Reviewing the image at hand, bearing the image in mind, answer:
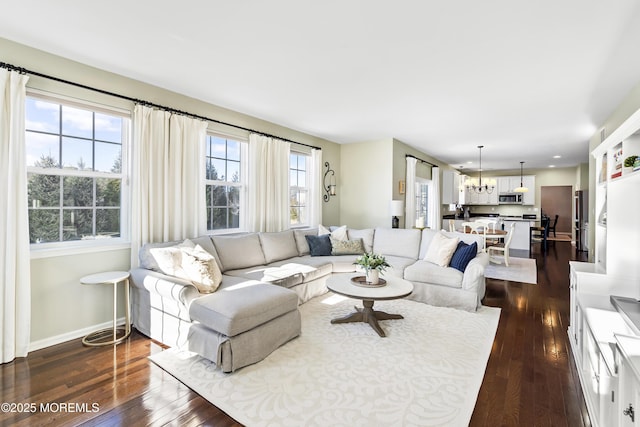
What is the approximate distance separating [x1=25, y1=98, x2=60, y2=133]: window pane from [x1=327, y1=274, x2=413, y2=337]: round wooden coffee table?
3.12m

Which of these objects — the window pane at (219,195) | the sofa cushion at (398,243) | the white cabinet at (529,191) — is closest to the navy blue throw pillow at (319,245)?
the sofa cushion at (398,243)

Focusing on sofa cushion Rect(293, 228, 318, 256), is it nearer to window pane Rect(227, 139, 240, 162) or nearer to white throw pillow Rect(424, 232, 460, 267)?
window pane Rect(227, 139, 240, 162)

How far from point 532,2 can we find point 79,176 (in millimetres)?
4121

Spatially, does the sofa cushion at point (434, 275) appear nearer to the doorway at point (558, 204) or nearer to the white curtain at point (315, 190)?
the white curtain at point (315, 190)

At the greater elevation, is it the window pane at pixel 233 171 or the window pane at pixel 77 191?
the window pane at pixel 233 171

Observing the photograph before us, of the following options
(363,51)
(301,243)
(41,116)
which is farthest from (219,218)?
(363,51)

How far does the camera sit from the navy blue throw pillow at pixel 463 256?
13.0ft

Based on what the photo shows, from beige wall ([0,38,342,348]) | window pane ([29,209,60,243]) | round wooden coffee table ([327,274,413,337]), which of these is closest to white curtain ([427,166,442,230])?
round wooden coffee table ([327,274,413,337])

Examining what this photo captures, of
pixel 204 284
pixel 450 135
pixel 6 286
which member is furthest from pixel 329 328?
pixel 450 135

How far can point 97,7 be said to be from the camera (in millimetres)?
2166

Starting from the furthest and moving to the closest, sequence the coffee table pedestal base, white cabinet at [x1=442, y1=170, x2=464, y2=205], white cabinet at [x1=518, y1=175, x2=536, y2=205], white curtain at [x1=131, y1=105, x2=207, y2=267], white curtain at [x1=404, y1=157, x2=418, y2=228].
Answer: white cabinet at [x1=518, y1=175, x2=536, y2=205] → white cabinet at [x1=442, y1=170, x2=464, y2=205] → white curtain at [x1=404, y1=157, x2=418, y2=228] → white curtain at [x1=131, y1=105, x2=207, y2=267] → the coffee table pedestal base

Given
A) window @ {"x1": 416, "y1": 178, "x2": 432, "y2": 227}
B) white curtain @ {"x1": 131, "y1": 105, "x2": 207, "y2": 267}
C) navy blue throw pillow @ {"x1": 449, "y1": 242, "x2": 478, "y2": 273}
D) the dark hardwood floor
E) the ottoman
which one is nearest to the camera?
the dark hardwood floor

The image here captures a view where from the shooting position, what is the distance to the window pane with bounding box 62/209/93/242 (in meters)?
3.04

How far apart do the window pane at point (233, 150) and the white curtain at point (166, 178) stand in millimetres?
531
